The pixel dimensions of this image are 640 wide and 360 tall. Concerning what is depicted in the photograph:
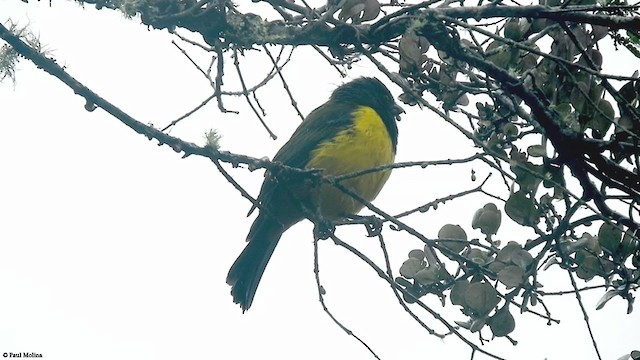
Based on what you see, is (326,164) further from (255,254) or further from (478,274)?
(478,274)

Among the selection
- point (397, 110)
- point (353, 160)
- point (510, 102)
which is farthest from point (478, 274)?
point (397, 110)

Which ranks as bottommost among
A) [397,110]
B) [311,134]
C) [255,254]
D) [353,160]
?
[255,254]

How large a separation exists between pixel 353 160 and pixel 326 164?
0.50ft

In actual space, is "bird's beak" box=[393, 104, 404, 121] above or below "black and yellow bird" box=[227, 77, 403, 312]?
above

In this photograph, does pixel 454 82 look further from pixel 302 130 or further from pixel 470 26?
pixel 302 130

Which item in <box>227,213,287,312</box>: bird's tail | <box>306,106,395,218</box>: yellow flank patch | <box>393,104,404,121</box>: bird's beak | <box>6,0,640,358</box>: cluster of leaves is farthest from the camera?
<box>393,104,404,121</box>: bird's beak

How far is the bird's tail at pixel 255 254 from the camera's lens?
426 cm

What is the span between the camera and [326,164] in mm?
4168

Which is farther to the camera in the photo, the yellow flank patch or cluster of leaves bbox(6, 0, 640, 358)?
the yellow flank patch

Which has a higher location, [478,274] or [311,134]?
[311,134]

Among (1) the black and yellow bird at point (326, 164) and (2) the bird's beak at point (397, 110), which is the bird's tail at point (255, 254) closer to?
(1) the black and yellow bird at point (326, 164)

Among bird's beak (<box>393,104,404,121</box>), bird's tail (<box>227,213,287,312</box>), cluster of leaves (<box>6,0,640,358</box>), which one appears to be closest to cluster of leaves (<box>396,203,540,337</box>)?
cluster of leaves (<box>6,0,640,358</box>)

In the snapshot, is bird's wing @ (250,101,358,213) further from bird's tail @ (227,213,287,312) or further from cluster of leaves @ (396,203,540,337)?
cluster of leaves @ (396,203,540,337)

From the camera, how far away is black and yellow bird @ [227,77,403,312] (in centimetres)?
409
